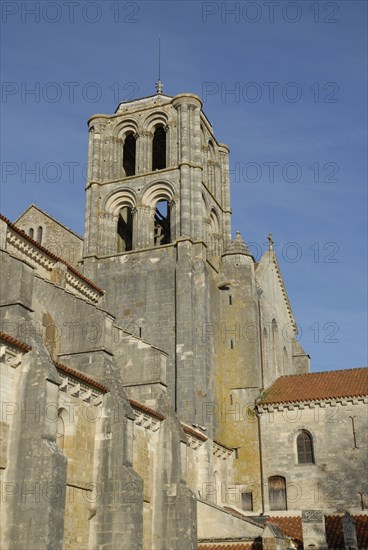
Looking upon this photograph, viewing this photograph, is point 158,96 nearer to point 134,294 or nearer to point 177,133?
point 177,133

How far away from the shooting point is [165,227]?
132 ft

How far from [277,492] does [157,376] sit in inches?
358

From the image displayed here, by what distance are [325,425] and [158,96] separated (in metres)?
21.0

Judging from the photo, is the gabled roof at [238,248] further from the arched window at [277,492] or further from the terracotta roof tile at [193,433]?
the arched window at [277,492]

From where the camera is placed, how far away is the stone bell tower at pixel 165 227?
32562 mm

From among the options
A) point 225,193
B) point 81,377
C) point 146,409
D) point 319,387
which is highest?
point 225,193

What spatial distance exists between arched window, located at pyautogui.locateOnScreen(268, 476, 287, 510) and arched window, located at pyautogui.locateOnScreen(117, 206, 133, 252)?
14870 millimetres

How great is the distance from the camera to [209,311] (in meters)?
33.8

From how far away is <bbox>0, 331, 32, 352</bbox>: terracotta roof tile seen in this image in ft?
57.8

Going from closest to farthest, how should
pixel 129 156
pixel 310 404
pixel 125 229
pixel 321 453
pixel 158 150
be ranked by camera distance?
1. pixel 321 453
2. pixel 310 404
3. pixel 125 229
4. pixel 129 156
5. pixel 158 150

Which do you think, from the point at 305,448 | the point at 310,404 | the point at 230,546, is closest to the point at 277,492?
the point at 305,448

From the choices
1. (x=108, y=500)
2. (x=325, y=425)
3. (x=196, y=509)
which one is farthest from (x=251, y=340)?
(x=108, y=500)

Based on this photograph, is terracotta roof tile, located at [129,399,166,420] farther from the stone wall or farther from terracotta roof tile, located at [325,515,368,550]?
the stone wall

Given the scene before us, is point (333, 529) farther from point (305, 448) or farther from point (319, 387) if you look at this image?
point (319, 387)
